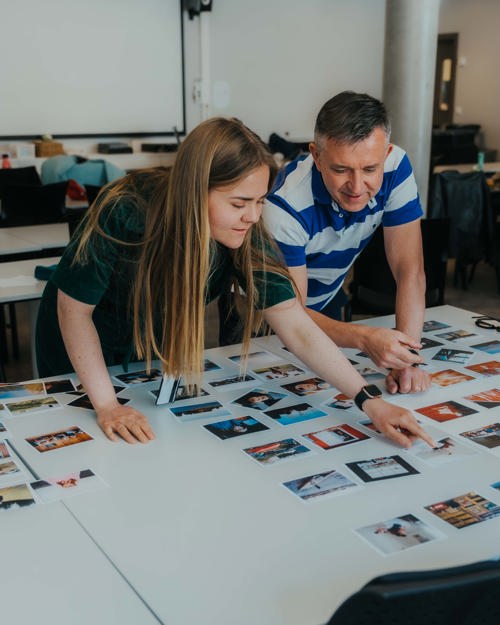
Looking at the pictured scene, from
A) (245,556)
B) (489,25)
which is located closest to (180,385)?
(245,556)

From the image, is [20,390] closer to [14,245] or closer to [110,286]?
[110,286]

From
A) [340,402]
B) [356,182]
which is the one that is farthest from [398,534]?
[356,182]

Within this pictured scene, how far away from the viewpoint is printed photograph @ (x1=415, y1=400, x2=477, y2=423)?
175 cm

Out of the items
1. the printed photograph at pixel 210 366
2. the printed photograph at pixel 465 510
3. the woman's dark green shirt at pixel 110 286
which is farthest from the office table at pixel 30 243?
the printed photograph at pixel 465 510

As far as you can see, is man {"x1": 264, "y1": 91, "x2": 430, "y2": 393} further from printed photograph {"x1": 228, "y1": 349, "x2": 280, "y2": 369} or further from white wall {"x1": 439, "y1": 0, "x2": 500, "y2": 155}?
white wall {"x1": 439, "y1": 0, "x2": 500, "y2": 155}

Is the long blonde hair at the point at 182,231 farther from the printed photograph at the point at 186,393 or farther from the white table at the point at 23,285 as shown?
the white table at the point at 23,285

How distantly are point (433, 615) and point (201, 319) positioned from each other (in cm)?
98

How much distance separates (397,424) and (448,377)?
451mm

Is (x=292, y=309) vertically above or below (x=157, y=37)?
below

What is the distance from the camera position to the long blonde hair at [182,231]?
5.02ft

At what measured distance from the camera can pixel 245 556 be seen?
3.89ft

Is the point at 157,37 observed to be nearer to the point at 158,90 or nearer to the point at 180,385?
the point at 158,90

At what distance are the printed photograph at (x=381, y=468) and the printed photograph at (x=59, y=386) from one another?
0.78 meters

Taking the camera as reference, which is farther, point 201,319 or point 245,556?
point 201,319
